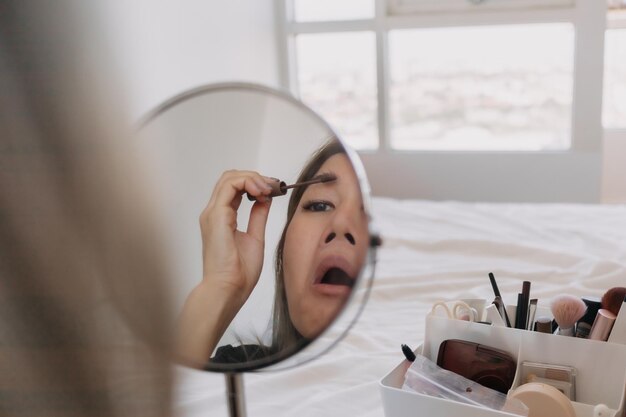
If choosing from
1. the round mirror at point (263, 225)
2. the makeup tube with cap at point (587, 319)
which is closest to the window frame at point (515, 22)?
the makeup tube with cap at point (587, 319)

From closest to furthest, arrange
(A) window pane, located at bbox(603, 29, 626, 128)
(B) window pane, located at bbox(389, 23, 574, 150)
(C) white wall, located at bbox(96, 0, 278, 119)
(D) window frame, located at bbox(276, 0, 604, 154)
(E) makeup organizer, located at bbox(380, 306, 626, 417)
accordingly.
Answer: (C) white wall, located at bbox(96, 0, 278, 119) < (E) makeup organizer, located at bbox(380, 306, 626, 417) < (D) window frame, located at bbox(276, 0, 604, 154) < (B) window pane, located at bbox(389, 23, 574, 150) < (A) window pane, located at bbox(603, 29, 626, 128)

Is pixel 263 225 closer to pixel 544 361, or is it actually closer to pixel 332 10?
pixel 544 361

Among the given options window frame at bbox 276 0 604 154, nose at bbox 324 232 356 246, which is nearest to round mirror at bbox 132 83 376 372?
nose at bbox 324 232 356 246

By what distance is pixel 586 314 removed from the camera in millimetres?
688

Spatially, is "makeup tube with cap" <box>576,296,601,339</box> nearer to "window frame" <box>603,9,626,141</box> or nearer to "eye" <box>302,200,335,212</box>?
"eye" <box>302,200,335,212</box>

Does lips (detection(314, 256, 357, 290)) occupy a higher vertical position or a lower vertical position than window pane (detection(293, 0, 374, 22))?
lower

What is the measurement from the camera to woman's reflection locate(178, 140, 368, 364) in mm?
381

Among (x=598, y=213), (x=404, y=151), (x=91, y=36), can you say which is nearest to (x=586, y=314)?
(x=91, y=36)

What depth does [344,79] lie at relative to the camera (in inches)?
109

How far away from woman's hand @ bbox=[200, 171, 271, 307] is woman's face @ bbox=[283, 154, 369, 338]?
0.02 m

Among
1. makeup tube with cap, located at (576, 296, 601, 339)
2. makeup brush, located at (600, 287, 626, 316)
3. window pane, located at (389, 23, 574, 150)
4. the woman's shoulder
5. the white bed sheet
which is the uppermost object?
window pane, located at (389, 23, 574, 150)

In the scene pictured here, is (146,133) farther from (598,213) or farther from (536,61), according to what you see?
(536,61)

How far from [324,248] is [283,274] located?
1.3 inches

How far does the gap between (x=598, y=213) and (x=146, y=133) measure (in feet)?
4.74
